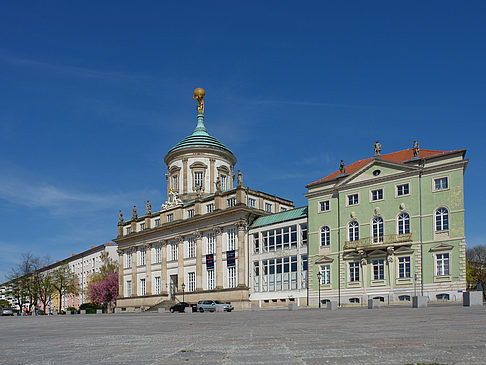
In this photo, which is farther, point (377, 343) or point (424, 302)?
point (424, 302)

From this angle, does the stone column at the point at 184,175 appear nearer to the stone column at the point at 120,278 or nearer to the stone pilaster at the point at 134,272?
the stone pilaster at the point at 134,272

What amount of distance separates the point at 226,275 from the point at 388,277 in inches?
917

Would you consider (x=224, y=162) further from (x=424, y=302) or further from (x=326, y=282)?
(x=424, y=302)

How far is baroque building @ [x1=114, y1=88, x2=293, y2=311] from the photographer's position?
64.8 metres

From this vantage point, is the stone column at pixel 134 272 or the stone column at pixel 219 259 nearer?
the stone column at pixel 219 259

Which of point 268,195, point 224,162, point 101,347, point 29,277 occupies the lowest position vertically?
point 29,277

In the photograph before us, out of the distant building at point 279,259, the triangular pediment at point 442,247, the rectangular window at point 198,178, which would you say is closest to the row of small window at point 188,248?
the distant building at point 279,259

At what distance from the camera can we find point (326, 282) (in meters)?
53.4

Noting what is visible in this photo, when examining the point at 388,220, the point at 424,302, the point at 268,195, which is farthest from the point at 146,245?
the point at 424,302

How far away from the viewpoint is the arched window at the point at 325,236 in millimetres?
54062

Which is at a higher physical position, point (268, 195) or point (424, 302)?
point (268, 195)

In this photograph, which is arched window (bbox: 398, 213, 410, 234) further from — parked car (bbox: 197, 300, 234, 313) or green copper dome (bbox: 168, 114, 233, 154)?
green copper dome (bbox: 168, 114, 233, 154)

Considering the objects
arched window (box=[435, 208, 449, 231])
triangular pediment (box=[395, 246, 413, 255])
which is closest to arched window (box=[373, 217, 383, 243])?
triangular pediment (box=[395, 246, 413, 255])

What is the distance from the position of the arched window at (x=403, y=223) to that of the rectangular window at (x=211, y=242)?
87.2 ft
